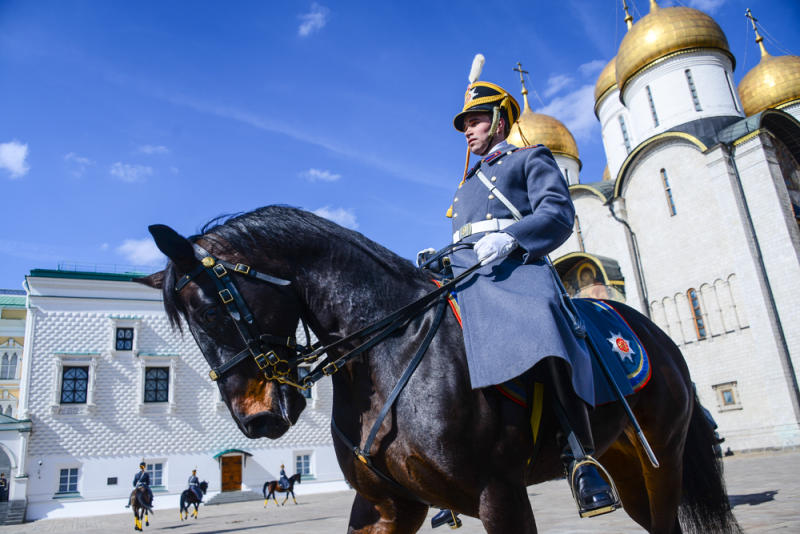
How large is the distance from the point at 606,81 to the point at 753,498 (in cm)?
2862

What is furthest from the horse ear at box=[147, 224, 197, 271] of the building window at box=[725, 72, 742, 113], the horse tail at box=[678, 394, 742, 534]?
the building window at box=[725, 72, 742, 113]

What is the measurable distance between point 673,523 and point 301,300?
2.81 metres

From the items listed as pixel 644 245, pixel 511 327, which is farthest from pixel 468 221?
pixel 644 245

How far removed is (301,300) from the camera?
2885 mm

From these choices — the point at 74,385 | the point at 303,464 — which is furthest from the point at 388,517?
the point at 303,464

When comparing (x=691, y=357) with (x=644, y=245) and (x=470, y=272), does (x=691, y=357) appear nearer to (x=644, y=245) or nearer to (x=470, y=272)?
(x=644, y=245)

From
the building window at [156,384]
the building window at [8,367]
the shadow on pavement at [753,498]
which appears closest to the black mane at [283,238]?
the shadow on pavement at [753,498]

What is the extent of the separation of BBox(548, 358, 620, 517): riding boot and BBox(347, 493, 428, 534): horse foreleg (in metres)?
0.76

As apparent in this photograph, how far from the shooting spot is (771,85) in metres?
27.8

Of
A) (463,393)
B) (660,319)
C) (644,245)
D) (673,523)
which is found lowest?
(673,523)

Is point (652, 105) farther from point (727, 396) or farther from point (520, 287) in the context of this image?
point (520, 287)

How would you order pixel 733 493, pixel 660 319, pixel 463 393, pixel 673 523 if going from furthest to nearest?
pixel 660 319, pixel 733 493, pixel 673 523, pixel 463 393

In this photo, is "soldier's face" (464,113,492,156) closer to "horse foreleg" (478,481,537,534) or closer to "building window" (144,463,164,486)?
"horse foreleg" (478,481,537,534)

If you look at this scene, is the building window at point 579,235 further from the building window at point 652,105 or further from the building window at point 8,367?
the building window at point 8,367
